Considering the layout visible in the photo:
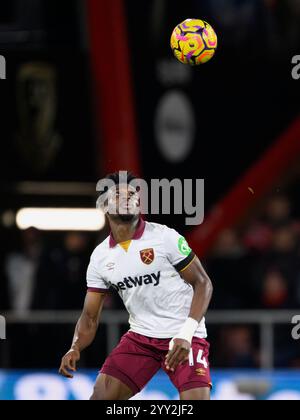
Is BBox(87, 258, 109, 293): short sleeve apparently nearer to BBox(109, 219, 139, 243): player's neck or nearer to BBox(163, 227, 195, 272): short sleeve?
BBox(109, 219, 139, 243): player's neck

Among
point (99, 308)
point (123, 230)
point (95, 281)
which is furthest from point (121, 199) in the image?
point (99, 308)

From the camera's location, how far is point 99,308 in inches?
370

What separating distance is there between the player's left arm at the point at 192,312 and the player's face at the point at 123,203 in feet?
1.70

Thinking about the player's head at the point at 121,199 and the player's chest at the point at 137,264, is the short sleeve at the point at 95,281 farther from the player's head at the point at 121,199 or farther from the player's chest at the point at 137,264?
the player's head at the point at 121,199

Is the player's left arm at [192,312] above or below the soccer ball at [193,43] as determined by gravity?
below

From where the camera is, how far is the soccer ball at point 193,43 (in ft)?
32.7

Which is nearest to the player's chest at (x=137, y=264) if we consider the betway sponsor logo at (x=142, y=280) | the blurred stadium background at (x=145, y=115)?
the betway sponsor logo at (x=142, y=280)

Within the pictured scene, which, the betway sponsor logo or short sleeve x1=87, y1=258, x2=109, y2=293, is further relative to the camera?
short sleeve x1=87, y1=258, x2=109, y2=293

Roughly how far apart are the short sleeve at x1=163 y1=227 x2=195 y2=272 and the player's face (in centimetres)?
28

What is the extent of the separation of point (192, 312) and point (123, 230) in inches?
30.2

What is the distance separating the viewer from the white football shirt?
29.8ft

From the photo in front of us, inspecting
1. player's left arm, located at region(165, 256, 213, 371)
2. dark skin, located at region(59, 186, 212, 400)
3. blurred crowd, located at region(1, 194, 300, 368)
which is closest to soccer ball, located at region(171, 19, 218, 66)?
dark skin, located at region(59, 186, 212, 400)

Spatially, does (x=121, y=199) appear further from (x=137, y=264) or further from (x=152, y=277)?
(x=152, y=277)
